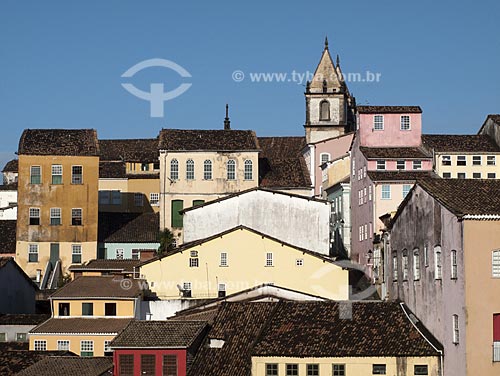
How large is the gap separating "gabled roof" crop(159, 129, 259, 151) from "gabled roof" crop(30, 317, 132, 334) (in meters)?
24.3

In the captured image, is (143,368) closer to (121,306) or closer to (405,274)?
(121,306)

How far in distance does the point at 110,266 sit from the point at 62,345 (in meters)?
13.4

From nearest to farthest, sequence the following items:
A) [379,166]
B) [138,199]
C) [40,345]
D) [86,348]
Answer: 1. [40,345]
2. [86,348]
3. [379,166]
4. [138,199]

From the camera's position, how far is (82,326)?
59.8m

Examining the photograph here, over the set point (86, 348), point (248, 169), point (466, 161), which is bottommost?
point (86, 348)

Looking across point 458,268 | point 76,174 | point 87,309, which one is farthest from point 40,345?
point 458,268

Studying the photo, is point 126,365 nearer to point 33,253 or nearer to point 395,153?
point 33,253

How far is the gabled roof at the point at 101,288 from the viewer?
60.9m

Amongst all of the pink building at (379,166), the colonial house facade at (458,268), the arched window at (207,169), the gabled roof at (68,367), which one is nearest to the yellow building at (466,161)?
the pink building at (379,166)

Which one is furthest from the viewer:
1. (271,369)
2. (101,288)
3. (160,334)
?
(101,288)

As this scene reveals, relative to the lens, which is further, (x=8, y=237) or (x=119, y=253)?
(x=8, y=237)

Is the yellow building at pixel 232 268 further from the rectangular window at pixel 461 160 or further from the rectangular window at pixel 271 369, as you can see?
the rectangular window at pixel 461 160

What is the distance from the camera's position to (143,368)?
51.5 m

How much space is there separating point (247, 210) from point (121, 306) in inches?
600
